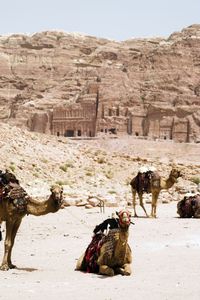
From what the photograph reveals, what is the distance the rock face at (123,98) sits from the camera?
9150cm

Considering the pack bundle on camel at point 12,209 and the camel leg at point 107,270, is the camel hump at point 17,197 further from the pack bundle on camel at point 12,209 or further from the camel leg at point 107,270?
the camel leg at point 107,270

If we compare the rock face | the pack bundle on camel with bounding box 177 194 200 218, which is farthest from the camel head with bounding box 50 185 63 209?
the rock face

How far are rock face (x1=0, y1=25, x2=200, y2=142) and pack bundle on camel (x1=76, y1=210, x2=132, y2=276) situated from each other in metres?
80.7

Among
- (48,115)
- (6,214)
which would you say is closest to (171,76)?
(48,115)

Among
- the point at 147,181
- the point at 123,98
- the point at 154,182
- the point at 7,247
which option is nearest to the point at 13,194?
the point at 7,247

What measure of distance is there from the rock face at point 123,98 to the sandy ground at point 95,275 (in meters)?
75.4

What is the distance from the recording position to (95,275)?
8398 millimetres

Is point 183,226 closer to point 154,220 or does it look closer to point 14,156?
point 154,220

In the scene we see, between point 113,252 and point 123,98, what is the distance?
88.0 meters

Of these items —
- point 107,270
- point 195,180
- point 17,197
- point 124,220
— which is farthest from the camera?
point 195,180

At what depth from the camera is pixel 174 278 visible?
26.2 ft

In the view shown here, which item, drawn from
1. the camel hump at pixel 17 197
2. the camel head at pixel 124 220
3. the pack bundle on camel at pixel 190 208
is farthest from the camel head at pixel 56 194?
the pack bundle on camel at pixel 190 208

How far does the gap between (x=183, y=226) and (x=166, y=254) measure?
4.40 m

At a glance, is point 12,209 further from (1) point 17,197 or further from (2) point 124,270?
(2) point 124,270
